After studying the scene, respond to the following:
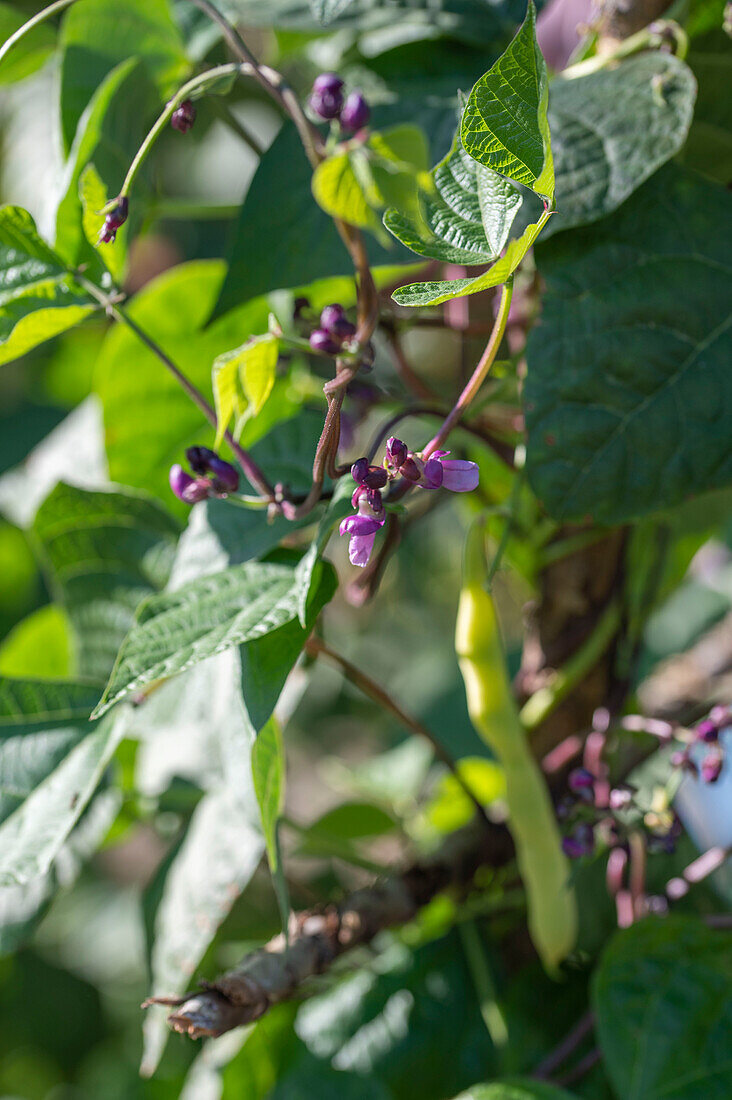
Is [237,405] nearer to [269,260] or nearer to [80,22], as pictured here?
[269,260]

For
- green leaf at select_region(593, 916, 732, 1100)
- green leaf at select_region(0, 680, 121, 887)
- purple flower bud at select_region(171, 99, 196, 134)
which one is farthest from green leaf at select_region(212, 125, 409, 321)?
green leaf at select_region(593, 916, 732, 1100)

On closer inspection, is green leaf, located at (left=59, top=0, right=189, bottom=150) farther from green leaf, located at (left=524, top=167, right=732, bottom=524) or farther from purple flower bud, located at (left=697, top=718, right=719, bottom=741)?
purple flower bud, located at (left=697, top=718, right=719, bottom=741)

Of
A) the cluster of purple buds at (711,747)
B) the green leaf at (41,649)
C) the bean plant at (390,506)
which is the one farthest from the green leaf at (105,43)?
the cluster of purple buds at (711,747)

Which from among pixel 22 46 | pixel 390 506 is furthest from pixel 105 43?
pixel 390 506

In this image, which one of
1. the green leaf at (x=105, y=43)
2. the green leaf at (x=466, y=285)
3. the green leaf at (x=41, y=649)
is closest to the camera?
the green leaf at (x=466, y=285)

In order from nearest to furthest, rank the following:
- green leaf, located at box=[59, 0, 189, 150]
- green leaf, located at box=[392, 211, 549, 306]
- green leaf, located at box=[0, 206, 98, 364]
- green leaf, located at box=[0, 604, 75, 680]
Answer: green leaf, located at box=[392, 211, 549, 306] < green leaf, located at box=[0, 206, 98, 364] < green leaf, located at box=[59, 0, 189, 150] < green leaf, located at box=[0, 604, 75, 680]

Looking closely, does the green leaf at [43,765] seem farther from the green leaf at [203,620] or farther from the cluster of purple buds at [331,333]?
the cluster of purple buds at [331,333]

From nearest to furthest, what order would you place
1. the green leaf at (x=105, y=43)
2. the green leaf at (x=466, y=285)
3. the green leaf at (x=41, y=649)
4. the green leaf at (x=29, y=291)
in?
the green leaf at (x=466, y=285) < the green leaf at (x=29, y=291) < the green leaf at (x=105, y=43) < the green leaf at (x=41, y=649)
